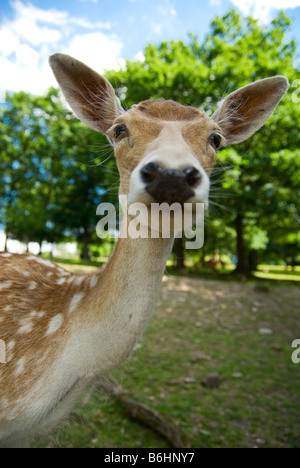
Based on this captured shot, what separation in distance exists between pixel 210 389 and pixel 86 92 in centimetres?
394

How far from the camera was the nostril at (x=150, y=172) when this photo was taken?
1.41 meters

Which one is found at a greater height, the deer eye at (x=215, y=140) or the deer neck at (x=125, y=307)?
the deer eye at (x=215, y=140)

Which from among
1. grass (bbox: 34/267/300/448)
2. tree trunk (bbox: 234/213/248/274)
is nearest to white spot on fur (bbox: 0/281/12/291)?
grass (bbox: 34/267/300/448)

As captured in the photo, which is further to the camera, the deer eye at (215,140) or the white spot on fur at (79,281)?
the white spot on fur at (79,281)

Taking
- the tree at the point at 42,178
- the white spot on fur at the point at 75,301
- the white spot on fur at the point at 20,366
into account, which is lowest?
the white spot on fur at the point at 20,366

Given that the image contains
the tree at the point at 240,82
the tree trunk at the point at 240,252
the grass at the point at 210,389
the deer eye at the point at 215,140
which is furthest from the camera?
the tree trunk at the point at 240,252

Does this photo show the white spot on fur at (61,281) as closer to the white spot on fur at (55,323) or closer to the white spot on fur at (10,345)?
the white spot on fur at (55,323)

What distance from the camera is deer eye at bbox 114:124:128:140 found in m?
2.05

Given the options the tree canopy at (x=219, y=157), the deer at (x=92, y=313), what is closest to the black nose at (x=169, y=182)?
the deer at (x=92, y=313)

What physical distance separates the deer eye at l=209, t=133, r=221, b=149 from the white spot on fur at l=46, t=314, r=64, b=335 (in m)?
1.50

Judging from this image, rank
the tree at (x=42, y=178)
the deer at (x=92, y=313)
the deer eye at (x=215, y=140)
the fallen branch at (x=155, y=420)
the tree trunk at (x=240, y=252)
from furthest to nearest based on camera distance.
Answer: the tree at (x=42, y=178) → the tree trunk at (x=240, y=252) → the fallen branch at (x=155, y=420) → the deer eye at (x=215, y=140) → the deer at (x=92, y=313)

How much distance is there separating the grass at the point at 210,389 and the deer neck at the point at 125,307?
41cm

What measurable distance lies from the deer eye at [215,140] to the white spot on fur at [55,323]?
4.93 feet

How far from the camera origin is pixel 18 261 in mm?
2551
